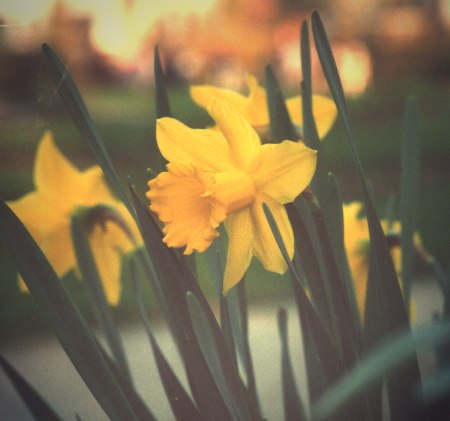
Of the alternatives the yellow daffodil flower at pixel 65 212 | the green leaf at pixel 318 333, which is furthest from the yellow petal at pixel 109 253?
the green leaf at pixel 318 333

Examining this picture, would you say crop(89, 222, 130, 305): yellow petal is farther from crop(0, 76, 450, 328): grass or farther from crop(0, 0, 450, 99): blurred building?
crop(0, 0, 450, 99): blurred building

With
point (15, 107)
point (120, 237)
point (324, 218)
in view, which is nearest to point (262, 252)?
point (324, 218)

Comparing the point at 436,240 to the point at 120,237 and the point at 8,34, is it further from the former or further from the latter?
the point at 8,34

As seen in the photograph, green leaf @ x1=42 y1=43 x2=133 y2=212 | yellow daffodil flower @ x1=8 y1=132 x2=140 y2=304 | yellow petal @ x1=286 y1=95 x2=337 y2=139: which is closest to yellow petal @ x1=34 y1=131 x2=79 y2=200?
yellow daffodil flower @ x1=8 y1=132 x2=140 y2=304

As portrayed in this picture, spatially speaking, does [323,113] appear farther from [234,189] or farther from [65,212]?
[65,212]

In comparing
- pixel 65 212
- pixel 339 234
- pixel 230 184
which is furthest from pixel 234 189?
pixel 65 212
